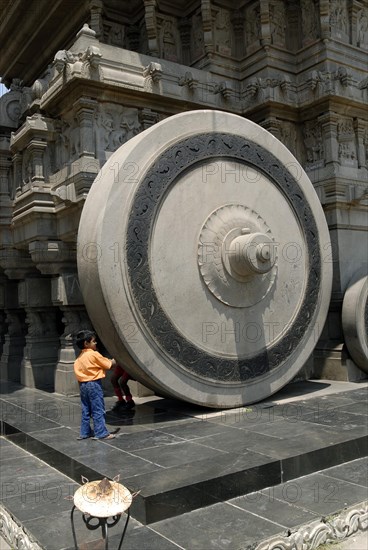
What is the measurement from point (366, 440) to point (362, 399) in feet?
5.83

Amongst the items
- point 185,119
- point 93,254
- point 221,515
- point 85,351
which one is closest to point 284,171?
point 185,119

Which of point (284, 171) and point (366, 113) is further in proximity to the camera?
point (366, 113)

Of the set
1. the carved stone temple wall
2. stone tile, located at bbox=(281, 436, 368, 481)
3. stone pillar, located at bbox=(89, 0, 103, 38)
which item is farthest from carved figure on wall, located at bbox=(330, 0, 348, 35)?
stone tile, located at bbox=(281, 436, 368, 481)

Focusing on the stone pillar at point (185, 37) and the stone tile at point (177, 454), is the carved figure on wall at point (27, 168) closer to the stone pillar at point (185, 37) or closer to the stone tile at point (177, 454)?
the stone pillar at point (185, 37)

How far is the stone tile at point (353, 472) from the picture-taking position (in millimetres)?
4457

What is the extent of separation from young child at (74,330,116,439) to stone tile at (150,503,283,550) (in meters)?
1.61

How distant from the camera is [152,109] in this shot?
7.72 m

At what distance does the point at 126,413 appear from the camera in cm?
624

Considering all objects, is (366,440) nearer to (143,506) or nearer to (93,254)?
(143,506)

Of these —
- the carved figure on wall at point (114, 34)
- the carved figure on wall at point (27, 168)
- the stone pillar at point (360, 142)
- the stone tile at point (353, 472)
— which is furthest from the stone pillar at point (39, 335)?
the stone pillar at point (360, 142)

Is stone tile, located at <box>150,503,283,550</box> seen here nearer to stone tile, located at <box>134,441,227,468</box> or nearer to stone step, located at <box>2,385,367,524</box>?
stone step, located at <box>2,385,367,524</box>

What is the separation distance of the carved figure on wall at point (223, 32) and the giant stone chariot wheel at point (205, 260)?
304cm

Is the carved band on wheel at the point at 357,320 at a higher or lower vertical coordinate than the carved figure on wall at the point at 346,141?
lower

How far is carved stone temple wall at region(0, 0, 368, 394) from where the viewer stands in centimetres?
736
